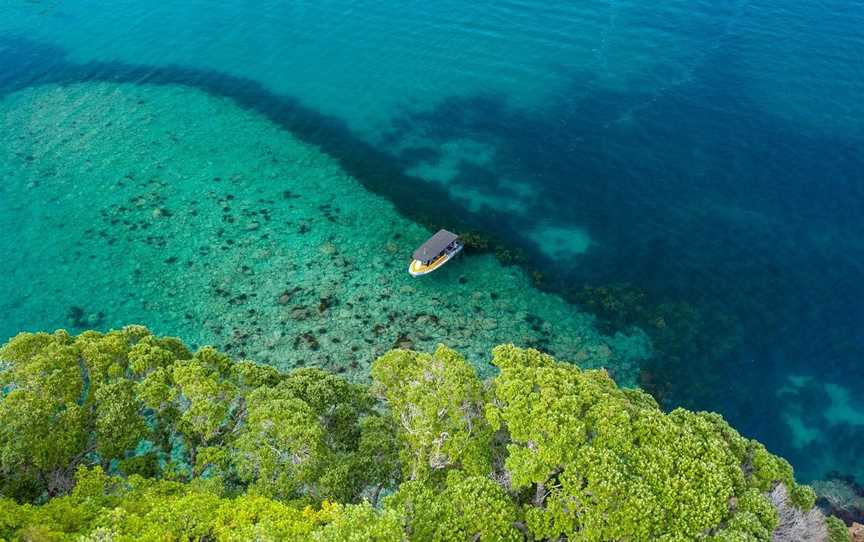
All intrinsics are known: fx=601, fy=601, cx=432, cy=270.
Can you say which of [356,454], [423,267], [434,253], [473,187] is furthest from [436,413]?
[473,187]

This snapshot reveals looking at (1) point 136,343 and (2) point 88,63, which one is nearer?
(1) point 136,343

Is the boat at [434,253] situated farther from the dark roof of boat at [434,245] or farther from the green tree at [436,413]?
the green tree at [436,413]

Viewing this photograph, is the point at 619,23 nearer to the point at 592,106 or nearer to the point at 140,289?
the point at 592,106

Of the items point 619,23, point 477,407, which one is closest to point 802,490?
point 477,407

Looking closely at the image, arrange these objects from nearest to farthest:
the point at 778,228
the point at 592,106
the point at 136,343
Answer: the point at 136,343
the point at 778,228
the point at 592,106

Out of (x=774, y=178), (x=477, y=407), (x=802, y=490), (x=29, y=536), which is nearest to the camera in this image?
(x=29, y=536)

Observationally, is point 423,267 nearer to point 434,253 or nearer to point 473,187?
point 434,253
